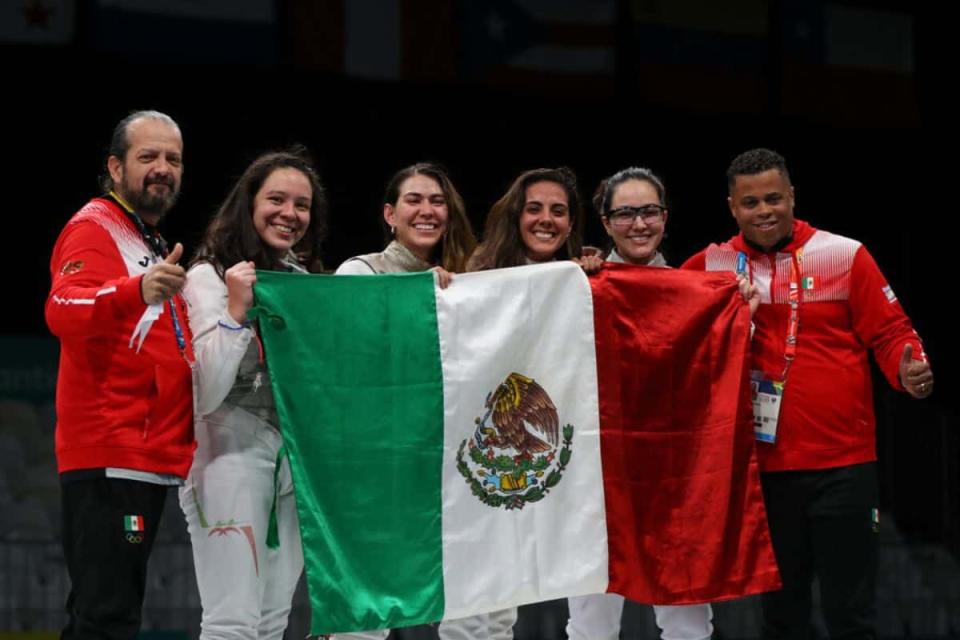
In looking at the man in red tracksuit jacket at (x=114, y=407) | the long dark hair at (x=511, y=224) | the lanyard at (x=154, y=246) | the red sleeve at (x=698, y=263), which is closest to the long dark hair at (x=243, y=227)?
the lanyard at (x=154, y=246)

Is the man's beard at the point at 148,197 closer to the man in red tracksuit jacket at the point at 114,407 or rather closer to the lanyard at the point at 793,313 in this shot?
the man in red tracksuit jacket at the point at 114,407

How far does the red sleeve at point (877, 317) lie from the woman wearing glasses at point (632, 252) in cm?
65

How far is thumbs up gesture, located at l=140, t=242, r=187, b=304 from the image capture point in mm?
3426

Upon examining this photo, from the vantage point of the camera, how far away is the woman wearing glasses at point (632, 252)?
4.27 meters

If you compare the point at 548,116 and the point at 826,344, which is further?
the point at 548,116

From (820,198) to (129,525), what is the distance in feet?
25.5

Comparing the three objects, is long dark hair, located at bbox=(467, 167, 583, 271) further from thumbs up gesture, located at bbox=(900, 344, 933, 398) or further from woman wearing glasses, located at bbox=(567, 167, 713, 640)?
thumbs up gesture, located at bbox=(900, 344, 933, 398)

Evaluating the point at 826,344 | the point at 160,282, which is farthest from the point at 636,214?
the point at 160,282

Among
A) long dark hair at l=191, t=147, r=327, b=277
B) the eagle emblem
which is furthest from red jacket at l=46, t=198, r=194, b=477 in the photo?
the eagle emblem

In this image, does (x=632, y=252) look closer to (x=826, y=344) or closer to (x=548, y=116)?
(x=826, y=344)

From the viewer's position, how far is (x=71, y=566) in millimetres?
3582

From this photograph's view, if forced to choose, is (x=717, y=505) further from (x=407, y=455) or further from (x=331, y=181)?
(x=331, y=181)

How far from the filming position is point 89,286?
359 cm

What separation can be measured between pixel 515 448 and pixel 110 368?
127 centimetres
